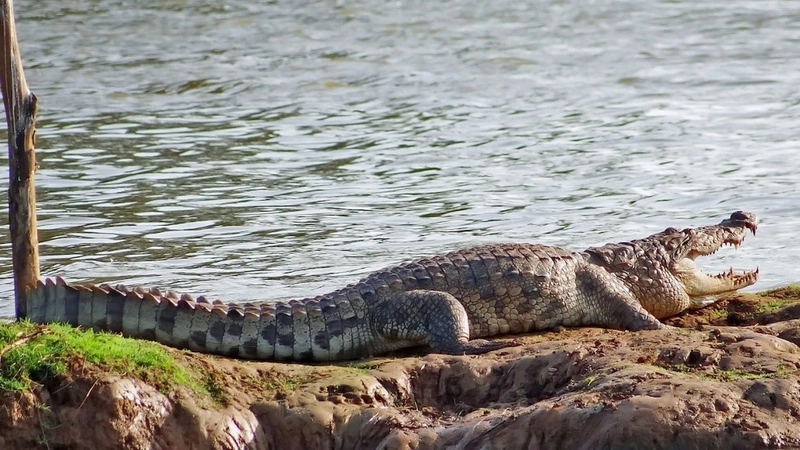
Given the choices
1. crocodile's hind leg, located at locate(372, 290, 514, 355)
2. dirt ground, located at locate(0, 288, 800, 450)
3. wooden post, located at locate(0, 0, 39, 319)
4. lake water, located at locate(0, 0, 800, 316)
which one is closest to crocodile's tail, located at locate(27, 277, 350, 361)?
wooden post, located at locate(0, 0, 39, 319)

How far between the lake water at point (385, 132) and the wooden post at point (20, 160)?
4.96 ft

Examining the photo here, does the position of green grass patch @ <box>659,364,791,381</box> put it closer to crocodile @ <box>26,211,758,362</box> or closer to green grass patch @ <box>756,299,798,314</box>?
crocodile @ <box>26,211,758,362</box>

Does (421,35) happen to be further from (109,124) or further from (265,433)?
(265,433)

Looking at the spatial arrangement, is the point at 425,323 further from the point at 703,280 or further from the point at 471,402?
the point at 703,280

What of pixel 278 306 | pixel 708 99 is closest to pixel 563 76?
pixel 708 99

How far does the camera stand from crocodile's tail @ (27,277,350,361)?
5.77 meters

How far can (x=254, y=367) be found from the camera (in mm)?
5395

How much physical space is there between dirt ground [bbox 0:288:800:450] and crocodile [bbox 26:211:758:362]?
308 millimetres

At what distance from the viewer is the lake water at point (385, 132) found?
897cm

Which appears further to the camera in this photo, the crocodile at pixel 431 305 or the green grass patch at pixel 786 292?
the green grass patch at pixel 786 292

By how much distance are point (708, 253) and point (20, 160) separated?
4009 millimetres

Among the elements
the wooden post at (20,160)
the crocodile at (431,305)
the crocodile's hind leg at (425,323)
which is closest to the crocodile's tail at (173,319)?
the crocodile at (431,305)

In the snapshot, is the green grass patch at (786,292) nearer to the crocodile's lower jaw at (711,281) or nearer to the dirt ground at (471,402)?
the crocodile's lower jaw at (711,281)

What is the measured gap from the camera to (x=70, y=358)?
4.79 m
